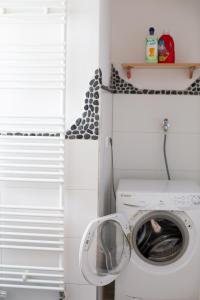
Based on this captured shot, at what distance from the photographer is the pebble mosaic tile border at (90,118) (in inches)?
91.1

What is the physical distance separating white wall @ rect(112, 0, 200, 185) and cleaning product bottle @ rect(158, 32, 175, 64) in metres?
0.14

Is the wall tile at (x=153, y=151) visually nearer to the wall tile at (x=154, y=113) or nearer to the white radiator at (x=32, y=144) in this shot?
the wall tile at (x=154, y=113)

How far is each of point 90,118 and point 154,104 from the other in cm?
95

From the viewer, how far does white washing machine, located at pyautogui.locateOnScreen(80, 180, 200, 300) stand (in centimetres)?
242

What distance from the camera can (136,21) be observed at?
3.08 metres

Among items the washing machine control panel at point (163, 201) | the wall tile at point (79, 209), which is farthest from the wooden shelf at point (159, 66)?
the wall tile at point (79, 209)

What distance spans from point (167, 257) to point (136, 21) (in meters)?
1.85

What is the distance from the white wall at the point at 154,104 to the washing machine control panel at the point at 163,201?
671mm

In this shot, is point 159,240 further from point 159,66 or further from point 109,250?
point 159,66

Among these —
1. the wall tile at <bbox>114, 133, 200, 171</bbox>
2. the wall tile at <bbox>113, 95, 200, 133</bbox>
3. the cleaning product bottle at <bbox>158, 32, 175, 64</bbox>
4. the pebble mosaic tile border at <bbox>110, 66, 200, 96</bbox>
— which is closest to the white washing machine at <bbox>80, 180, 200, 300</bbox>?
the wall tile at <bbox>114, 133, 200, 171</bbox>

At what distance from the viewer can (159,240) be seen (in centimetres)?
252

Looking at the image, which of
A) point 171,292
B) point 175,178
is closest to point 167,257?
point 171,292

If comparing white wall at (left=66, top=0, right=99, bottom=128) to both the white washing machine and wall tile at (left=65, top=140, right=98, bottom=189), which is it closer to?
wall tile at (left=65, top=140, right=98, bottom=189)

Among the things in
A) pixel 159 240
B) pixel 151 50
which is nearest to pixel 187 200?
pixel 159 240
